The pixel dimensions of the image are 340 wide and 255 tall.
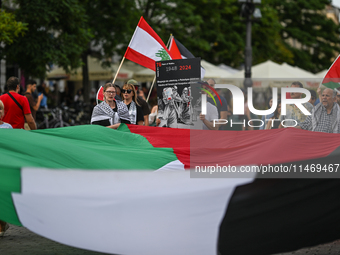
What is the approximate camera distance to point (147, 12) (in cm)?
2492

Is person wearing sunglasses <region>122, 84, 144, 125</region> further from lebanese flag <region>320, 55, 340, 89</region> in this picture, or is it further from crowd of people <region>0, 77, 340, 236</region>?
lebanese flag <region>320, 55, 340, 89</region>

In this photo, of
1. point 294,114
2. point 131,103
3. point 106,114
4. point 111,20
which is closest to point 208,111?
point 294,114

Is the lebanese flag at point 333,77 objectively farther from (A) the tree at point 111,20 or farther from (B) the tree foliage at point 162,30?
(A) the tree at point 111,20

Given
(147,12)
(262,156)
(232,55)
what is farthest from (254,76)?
(262,156)

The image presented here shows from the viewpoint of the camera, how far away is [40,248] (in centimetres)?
589

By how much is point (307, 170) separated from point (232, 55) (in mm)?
25659

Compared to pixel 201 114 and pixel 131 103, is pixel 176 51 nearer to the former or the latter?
pixel 131 103

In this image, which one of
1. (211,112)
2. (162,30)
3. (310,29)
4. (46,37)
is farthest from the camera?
(310,29)

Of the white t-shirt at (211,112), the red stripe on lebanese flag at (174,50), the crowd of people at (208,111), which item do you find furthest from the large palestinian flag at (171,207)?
the red stripe on lebanese flag at (174,50)

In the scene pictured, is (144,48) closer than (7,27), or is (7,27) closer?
(144,48)

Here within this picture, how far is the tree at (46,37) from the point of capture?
16641 millimetres

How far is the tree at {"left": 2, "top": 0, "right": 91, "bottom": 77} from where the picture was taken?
16.6m

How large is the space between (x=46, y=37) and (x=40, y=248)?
12.4 meters

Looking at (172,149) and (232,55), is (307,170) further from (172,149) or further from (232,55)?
(232,55)
